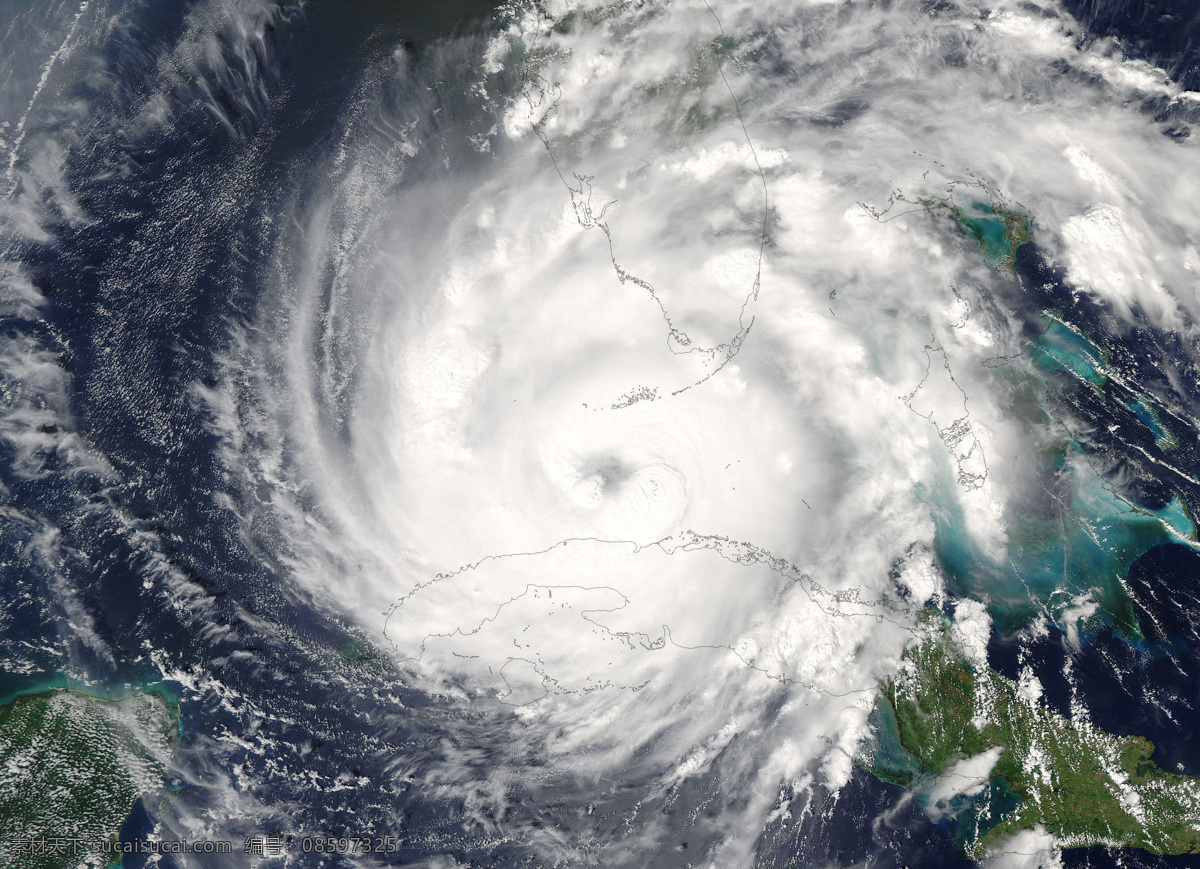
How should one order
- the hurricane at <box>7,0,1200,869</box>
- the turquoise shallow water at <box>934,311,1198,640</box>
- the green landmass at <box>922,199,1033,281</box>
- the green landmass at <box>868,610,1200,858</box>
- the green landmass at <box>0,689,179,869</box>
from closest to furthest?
the green landmass at <box>0,689,179,869</box> < the hurricane at <box>7,0,1200,869</box> < the green landmass at <box>868,610,1200,858</box> < the turquoise shallow water at <box>934,311,1198,640</box> < the green landmass at <box>922,199,1033,281</box>

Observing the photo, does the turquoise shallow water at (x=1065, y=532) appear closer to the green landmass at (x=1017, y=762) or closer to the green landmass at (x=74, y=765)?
the green landmass at (x=1017, y=762)

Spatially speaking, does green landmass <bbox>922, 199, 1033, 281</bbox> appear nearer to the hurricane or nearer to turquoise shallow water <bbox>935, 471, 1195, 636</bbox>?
the hurricane

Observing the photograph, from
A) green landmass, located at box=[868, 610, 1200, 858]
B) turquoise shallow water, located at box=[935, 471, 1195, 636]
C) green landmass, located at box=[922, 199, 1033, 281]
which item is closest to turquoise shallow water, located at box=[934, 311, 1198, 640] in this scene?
turquoise shallow water, located at box=[935, 471, 1195, 636]

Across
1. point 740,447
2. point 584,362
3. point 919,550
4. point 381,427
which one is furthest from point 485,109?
point 919,550

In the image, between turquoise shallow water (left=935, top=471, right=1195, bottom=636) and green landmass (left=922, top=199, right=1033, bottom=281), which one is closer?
turquoise shallow water (left=935, top=471, right=1195, bottom=636)

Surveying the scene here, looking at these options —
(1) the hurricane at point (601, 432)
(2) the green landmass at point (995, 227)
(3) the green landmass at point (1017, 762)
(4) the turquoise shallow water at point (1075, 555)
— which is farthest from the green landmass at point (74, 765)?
(2) the green landmass at point (995, 227)

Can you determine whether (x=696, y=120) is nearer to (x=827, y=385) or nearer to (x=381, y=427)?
(x=827, y=385)
